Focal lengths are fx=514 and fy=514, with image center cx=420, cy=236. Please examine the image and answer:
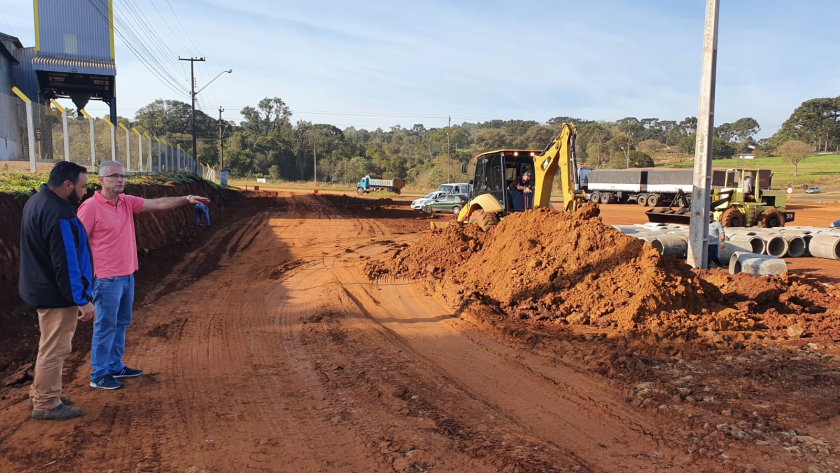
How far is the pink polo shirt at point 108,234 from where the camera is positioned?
4539 millimetres

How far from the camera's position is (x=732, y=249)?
510 inches

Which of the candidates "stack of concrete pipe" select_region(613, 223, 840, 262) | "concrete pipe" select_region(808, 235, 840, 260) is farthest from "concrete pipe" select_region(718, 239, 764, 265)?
"concrete pipe" select_region(808, 235, 840, 260)

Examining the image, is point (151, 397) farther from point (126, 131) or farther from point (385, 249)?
point (126, 131)

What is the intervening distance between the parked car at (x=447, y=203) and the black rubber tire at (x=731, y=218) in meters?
12.2

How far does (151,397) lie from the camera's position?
14.9 ft

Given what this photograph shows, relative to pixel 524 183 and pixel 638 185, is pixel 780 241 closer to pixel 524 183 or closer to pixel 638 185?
pixel 524 183

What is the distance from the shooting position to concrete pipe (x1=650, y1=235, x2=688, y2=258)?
11.8 metres

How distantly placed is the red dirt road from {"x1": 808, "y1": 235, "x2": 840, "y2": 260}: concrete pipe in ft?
35.1

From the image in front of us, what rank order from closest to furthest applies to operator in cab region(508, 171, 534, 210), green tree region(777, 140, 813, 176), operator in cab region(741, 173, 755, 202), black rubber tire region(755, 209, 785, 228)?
1. operator in cab region(508, 171, 534, 210)
2. black rubber tire region(755, 209, 785, 228)
3. operator in cab region(741, 173, 755, 202)
4. green tree region(777, 140, 813, 176)

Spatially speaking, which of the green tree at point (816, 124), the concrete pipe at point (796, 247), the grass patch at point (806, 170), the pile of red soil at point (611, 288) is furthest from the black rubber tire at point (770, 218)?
the green tree at point (816, 124)

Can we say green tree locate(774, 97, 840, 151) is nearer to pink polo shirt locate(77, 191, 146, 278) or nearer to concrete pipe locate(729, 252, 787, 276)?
concrete pipe locate(729, 252, 787, 276)

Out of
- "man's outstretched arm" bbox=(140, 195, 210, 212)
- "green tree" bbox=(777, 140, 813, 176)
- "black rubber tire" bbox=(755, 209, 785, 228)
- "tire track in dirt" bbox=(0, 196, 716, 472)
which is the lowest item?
"tire track in dirt" bbox=(0, 196, 716, 472)

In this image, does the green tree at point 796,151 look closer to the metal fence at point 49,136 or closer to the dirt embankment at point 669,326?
the dirt embankment at point 669,326

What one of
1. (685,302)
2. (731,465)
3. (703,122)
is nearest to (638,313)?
(685,302)
